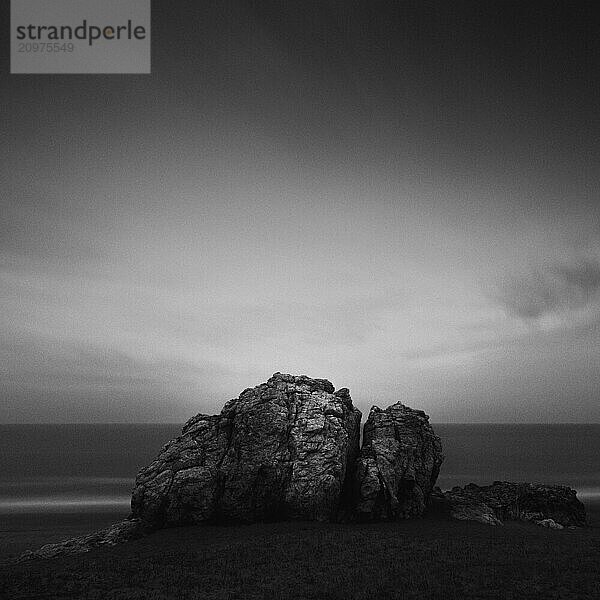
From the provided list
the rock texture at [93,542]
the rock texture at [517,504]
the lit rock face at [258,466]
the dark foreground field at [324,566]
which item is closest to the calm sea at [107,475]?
the rock texture at [93,542]

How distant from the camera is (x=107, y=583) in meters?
30.0

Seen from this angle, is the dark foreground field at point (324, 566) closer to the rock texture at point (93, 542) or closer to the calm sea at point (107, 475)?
the rock texture at point (93, 542)

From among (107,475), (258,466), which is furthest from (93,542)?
(107,475)

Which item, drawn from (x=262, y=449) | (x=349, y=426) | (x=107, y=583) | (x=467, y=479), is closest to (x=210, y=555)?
(x=107, y=583)

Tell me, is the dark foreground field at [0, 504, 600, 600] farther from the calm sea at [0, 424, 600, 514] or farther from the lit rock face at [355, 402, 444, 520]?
the calm sea at [0, 424, 600, 514]

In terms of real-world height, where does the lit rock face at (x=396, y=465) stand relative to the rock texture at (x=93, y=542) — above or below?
above

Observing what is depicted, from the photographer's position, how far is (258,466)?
43312 millimetres

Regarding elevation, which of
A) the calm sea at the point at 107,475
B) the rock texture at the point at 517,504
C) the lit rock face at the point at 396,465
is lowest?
the calm sea at the point at 107,475

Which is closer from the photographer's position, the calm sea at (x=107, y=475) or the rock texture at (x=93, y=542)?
the rock texture at (x=93, y=542)

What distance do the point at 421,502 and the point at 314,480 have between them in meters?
10.1

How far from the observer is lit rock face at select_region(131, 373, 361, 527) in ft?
139

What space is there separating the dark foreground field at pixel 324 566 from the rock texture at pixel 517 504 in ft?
24.3

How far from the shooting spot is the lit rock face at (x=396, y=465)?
144ft

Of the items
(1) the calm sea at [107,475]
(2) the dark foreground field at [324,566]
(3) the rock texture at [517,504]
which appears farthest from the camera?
(1) the calm sea at [107,475]
